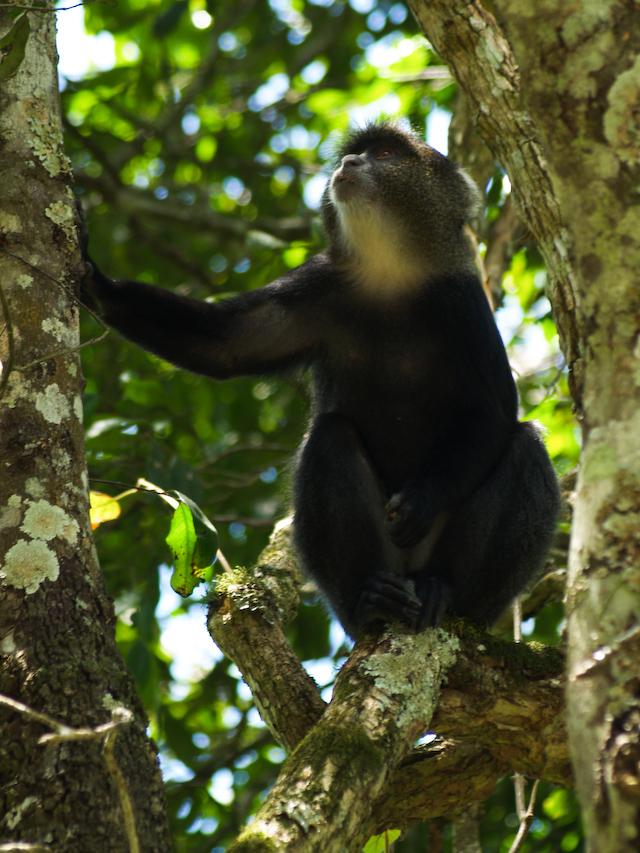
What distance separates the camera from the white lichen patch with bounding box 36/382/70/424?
3.53 metres

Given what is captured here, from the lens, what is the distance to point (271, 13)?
36.5 ft

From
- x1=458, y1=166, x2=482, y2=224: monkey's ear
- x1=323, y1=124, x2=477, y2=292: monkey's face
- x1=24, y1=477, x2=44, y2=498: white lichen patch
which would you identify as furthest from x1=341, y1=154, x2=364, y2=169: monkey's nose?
x1=24, y1=477, x2=44, y2=498: white lichen patch

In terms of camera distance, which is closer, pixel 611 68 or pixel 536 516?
pixel 611 68

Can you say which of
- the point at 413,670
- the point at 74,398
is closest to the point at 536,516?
the point at 413,670

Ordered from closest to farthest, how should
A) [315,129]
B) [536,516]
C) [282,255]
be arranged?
[536,516], [282,255], [315,129]

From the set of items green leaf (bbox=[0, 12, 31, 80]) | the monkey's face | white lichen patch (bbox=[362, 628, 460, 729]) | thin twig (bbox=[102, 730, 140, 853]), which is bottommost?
thin twig (bbox=[102, 730, 140, 853])

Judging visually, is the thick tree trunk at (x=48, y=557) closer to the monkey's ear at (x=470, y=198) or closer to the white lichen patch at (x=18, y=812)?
the white lichen patch at (x=18, y=812)

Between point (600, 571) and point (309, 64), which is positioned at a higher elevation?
point (309, 64)

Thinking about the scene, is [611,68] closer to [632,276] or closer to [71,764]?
[632,276]

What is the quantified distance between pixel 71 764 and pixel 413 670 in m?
1.48

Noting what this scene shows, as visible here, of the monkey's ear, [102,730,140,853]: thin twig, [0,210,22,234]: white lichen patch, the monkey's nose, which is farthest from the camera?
the monkey's ear

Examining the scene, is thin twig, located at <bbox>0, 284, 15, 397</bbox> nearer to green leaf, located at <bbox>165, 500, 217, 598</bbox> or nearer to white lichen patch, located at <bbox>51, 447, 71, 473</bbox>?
white lichen patch, located at <bbox>51, 447, 71, 473</bbox>

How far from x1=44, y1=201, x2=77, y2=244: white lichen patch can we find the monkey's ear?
2.92 m

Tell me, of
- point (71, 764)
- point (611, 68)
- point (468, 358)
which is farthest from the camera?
point (468, 358)
